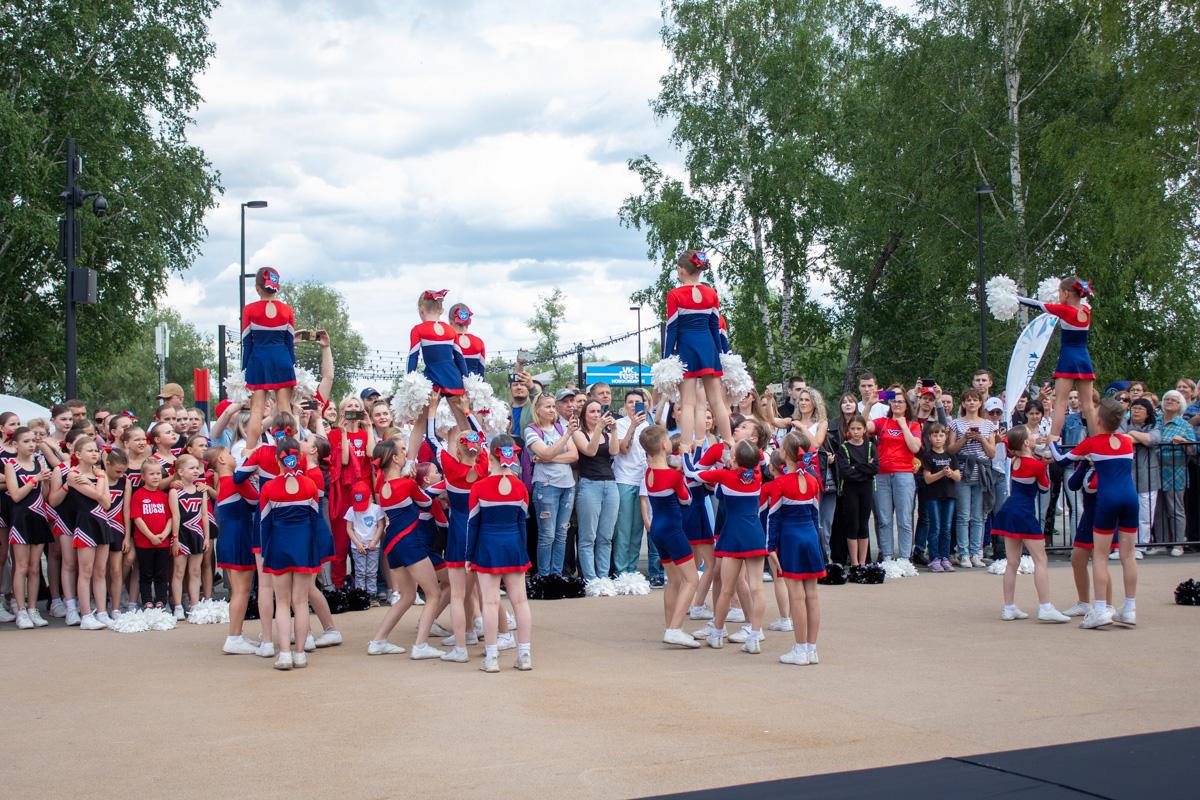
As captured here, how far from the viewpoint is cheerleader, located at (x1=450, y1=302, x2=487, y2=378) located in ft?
33.7

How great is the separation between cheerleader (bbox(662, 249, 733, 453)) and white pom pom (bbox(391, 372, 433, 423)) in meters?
2.07

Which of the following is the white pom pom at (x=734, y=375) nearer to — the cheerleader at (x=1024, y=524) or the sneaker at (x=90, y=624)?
the cheerleader at (x=1024, y=524)

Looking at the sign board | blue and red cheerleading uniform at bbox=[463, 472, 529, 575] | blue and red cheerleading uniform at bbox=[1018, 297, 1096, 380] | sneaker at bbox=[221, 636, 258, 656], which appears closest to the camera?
blue and red cheerleading uniform at bbox=[463, 472, 529, 575]

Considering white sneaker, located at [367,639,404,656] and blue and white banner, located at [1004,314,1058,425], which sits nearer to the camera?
white sneaker, located at [367,639,404,656]

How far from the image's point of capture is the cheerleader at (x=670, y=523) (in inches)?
331

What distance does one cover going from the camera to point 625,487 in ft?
39.5

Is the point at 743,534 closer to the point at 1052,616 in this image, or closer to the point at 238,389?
the point at 1052,616

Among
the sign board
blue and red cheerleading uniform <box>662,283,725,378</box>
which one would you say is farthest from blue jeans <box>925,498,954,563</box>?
the sign board

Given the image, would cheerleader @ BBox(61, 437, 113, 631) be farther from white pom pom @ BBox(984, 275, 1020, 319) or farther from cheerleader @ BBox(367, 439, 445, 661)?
white pom pom @ BBox(984, 275, 1020, 319)

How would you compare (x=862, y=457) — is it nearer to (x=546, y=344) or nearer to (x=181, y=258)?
(x=181, y=258)

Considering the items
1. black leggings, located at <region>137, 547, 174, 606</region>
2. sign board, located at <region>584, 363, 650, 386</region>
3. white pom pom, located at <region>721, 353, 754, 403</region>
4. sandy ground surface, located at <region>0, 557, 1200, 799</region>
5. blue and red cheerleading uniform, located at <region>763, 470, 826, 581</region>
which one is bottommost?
sandy ground surface, located at <region>0, 557, 1200, 799</region>

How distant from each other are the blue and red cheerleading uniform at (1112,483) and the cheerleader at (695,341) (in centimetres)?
291

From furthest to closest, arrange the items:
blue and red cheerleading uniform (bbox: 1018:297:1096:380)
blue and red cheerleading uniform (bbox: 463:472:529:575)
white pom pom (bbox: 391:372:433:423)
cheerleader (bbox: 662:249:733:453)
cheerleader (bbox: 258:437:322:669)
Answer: blue and red cheerleading uniform (bbox: 1018:297:1096:380), cheerleader (bbox: 662:249:733:453), white pom pom (bbox: 391:372:433:423), cheerleader (bbox: 258:437:322:669), blue and red cheerleading uniform (bbox: 463:472:529:575)

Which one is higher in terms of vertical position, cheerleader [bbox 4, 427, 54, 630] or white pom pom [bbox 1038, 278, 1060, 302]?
white pom pom [bbox 1038, 278, 1060, 302]
